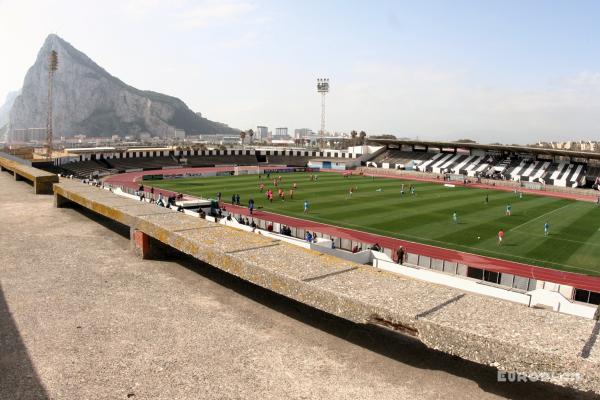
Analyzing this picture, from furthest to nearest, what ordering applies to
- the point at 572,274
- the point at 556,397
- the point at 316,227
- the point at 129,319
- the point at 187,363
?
the point at 316,227
the point at 572,274
the point at 129,319
the point at 187,363
the point at 556,397

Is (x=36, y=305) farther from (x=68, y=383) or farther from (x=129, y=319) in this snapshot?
(x=68, y=383)

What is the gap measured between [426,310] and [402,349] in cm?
206

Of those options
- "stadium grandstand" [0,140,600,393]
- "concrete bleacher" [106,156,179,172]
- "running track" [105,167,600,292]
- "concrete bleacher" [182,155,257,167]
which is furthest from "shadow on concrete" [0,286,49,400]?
"concrete bleacher" [182,155,257,167]

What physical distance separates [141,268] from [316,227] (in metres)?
18.5

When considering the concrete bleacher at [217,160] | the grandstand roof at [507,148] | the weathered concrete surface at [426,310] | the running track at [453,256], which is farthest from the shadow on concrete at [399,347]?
the concrete bleacher at [217,160]

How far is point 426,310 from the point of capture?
9.09 m

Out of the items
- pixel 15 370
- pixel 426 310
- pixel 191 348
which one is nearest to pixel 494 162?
pixel 426 310

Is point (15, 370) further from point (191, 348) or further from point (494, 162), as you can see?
point (494, 162)

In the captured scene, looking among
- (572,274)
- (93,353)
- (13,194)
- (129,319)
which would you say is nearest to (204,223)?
(129,319)

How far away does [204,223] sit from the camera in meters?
17.0

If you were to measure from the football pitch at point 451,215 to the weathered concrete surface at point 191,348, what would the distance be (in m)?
19.0

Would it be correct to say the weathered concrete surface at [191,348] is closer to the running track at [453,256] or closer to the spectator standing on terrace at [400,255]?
the spectator standing on terrace at [400,255]

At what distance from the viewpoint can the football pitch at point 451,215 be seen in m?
28.5

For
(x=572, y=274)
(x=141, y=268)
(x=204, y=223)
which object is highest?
(x=204, y=223)
